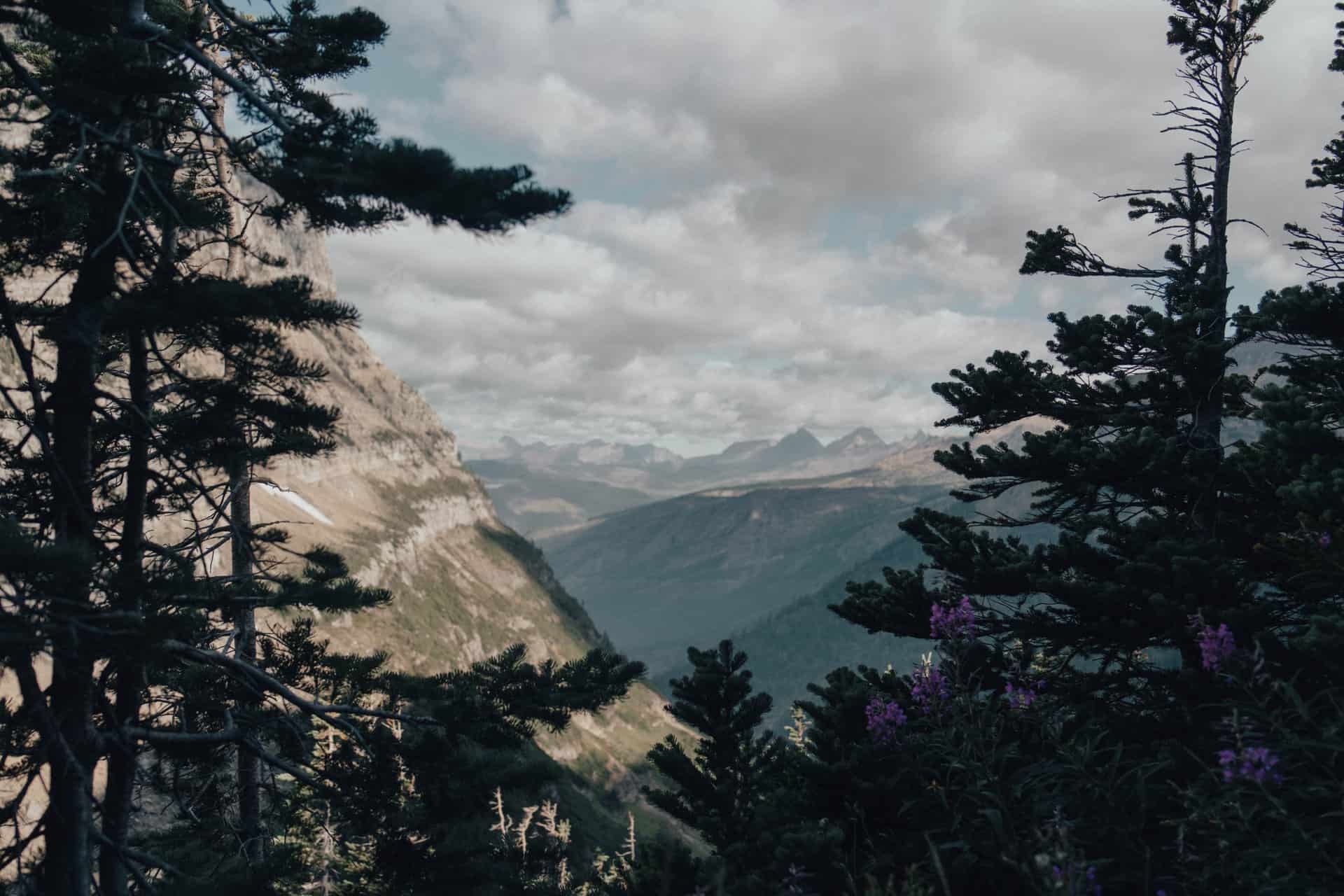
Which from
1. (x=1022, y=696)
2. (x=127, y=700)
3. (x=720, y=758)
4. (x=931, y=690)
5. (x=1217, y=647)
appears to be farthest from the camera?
(x=127, y=700)

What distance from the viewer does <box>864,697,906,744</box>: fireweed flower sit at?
7.26 m

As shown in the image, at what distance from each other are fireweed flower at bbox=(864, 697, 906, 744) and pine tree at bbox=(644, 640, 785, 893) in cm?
100

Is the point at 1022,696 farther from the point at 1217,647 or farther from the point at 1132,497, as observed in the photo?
the point at 1132,497

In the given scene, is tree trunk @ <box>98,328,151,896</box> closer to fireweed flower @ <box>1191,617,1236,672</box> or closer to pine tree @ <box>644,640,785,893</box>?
pine tree @ <box>644,640,785,893</box>

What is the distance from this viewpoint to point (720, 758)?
7762 mm

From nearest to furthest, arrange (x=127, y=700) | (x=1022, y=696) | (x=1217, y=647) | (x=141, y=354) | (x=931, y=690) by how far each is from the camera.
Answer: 1. (x=1217, y=647)
2. (x=931, y=690)
3. (x=1022, y=696)
4. (x=127, y=700)
5. (x=141, y=354)

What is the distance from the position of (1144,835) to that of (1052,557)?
654 cm

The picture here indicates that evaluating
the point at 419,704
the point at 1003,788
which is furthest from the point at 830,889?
the point at 419,704

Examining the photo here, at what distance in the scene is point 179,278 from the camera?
7.14 m

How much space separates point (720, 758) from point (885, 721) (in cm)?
168

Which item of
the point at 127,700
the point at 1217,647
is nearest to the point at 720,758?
the point at 1217,647

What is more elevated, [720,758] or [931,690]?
[931,690]

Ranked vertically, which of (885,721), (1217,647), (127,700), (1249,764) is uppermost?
(127,700)

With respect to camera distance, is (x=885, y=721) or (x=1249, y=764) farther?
(x=885, y=721)
